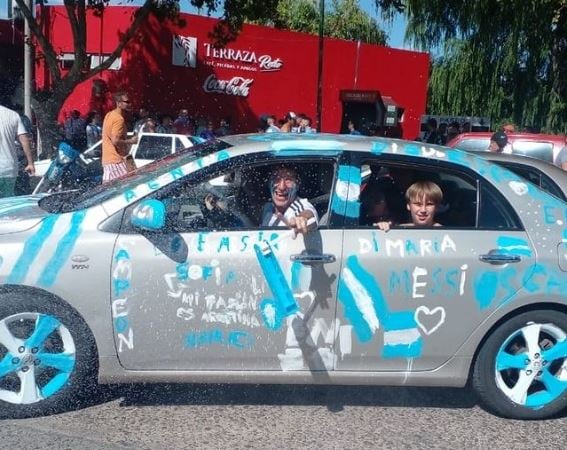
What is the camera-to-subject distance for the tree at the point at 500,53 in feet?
72.7

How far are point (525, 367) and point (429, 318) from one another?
2.12ft

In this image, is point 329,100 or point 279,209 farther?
point 329,100

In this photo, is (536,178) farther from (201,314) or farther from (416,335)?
(201,314)

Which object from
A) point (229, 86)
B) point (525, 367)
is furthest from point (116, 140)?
point (229, 86)

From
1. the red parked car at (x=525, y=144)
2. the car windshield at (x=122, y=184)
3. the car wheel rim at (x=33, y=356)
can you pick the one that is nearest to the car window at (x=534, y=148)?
the red parked car at (x=525, y=144)

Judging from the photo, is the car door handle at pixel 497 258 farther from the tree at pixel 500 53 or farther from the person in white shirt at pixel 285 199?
the tree at pixel 500 53

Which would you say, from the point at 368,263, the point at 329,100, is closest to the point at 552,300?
the point at 368,263

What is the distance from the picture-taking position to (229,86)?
76.1ft

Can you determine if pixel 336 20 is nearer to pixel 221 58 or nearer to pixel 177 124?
pixel 221 58

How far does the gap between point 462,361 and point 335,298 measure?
835 mm

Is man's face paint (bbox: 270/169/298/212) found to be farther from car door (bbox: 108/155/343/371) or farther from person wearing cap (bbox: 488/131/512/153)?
person wearing cap (bbox: 488/131/512/153)

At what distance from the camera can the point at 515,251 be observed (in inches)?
178

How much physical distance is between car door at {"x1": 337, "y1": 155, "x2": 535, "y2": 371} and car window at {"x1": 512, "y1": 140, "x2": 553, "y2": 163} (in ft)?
18.4

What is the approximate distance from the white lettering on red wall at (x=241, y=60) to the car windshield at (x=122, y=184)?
17.8m
